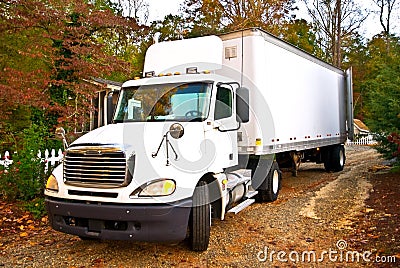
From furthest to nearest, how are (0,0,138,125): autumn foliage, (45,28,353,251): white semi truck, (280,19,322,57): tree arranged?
1. (280,19,322,57): tree
2. (0,0,138,125): autumn foliage
3. (45,28,353,251): white semi truck

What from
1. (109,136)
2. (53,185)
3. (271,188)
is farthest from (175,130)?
(271,188)

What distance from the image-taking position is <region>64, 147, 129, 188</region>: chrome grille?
446cm

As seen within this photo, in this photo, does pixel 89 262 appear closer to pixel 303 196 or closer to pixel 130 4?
pixel 303 196

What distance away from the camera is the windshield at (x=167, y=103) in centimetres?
554

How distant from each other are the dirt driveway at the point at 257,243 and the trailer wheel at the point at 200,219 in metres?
0.17

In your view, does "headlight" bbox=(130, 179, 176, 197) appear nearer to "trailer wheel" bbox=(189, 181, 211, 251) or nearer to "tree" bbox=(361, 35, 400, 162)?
"trailer wheel" bbox=(189, 181, 211, 251)

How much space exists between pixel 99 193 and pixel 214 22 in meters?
20.2

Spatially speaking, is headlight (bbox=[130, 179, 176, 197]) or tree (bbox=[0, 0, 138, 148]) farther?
tree (bbox=[0, 0, 138, 148])

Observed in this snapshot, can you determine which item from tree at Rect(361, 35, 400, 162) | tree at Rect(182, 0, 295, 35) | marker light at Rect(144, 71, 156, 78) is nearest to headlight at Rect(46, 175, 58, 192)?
marker light at Rect(144, 71, 156, 78)

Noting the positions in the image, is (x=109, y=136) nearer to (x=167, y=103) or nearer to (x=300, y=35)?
(x=167, y=103)

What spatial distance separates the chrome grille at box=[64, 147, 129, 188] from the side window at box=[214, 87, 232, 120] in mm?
1798

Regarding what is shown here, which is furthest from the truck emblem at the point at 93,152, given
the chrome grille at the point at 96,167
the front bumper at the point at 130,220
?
the front bumper at the point at 130,220

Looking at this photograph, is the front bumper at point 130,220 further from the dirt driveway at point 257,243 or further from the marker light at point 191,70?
the marker light at point 191,70

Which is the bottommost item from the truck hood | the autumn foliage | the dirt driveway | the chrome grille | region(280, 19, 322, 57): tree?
the dirt driveway
